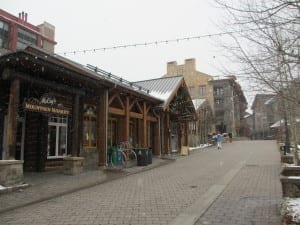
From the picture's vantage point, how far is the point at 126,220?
242 inches

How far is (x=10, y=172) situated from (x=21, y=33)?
137 feet

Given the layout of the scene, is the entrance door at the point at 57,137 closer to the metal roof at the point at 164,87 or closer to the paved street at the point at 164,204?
the paved street at the point at 164,204

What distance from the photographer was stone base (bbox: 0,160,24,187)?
895 cm

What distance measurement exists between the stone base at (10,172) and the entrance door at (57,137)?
4269 millimetres

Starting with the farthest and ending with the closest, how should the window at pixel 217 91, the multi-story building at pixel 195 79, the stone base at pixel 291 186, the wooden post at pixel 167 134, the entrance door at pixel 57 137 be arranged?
the window at pixel 217 91
the multi-story building at pixel 195 79
the wooden post at pixel 167 134
the entrance door at pixel 57 137
the stone base at pixel 291 186

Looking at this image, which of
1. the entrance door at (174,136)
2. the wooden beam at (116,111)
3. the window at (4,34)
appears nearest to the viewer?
the wooden beam at (116,111)

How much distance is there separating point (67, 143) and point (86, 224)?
9.06 m

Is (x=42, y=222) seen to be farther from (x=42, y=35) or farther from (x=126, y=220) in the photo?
(x=42, y=35)

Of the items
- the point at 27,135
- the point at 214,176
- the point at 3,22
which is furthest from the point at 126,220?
the point at 3,22

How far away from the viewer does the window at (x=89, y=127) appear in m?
15.7

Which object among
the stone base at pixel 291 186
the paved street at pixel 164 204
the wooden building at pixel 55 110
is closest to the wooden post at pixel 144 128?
the wooden building at pixel 55 110

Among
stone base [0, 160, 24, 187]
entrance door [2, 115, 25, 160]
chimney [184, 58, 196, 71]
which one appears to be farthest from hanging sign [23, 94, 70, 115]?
chimney [184, 58, 196, 71]

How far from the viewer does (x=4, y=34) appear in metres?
→ 42.3

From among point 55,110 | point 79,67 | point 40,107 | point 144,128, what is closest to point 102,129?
point 79,67
